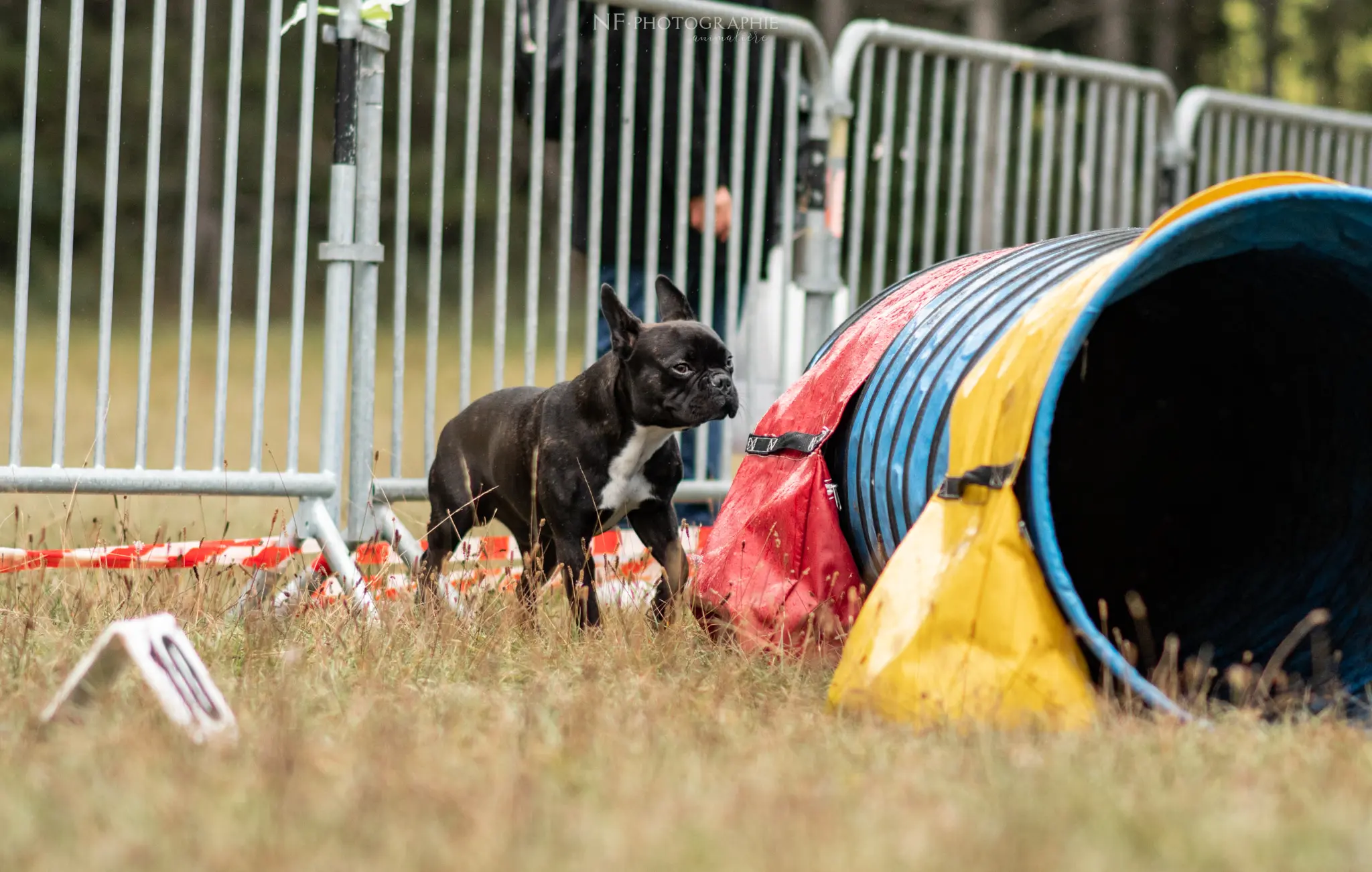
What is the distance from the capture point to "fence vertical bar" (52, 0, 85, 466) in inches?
184

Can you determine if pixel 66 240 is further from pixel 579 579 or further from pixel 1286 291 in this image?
pixel 1286 291

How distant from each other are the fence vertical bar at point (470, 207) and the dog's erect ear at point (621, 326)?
1018 millimetres

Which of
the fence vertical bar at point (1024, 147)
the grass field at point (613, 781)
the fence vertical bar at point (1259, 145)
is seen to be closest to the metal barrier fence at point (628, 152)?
the fence vertical bar at point (1024, 147)

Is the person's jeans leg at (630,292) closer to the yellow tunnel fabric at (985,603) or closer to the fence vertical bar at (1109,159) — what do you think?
the fence vertical bar at (1109,159)

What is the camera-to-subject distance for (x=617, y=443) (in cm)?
448

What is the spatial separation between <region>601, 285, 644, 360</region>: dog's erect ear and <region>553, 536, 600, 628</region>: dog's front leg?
0.58 metres

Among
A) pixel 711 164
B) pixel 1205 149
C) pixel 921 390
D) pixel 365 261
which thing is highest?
pixel 1205 149

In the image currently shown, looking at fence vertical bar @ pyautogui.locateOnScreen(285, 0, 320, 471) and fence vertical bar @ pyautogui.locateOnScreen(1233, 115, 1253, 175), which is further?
fence vertical bar @ pyautogui.locateOnScreen(1233, 115, 1253, 175)

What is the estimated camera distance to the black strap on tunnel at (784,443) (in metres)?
4.32

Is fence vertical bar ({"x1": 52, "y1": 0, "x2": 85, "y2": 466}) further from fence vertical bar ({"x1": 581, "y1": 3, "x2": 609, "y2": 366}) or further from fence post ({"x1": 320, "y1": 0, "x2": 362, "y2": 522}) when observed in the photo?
fence vertical bar ({"x1": 581, "y1": 3, "x2": 609, "y2": 366})

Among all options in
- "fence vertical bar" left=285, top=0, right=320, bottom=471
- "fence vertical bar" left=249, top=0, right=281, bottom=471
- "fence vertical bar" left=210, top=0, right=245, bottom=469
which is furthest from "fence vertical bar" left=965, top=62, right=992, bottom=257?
"fence vertical bar" left=210, top=0, right=245, bottom=469

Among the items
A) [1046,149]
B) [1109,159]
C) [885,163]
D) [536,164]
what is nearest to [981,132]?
[1046,149]

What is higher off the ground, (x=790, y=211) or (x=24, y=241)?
(x=790, y=211)

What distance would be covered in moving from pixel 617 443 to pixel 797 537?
63 centimetres
